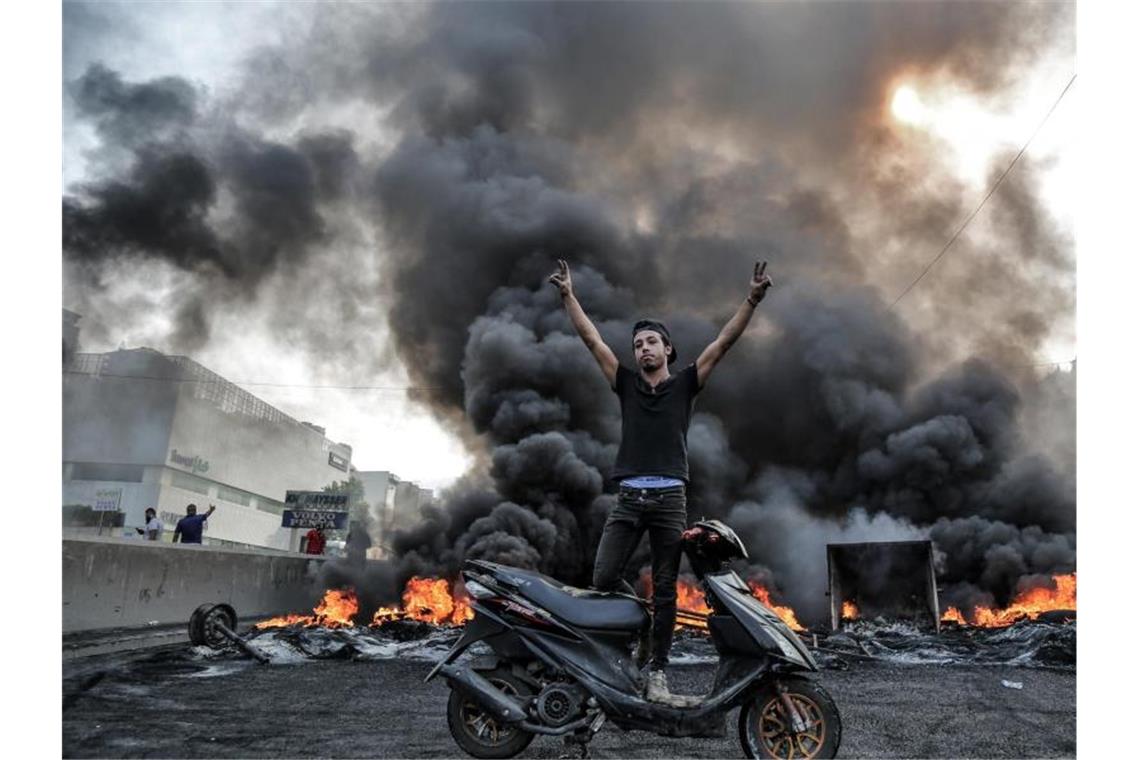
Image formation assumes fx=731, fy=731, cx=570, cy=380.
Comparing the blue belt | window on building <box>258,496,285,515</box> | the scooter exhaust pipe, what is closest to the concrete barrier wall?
the scooter exhaust pipe

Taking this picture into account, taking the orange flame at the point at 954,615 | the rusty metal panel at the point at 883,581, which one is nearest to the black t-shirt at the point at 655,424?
the rusty metal panel at the point at 883,581

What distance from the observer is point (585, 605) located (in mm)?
3715

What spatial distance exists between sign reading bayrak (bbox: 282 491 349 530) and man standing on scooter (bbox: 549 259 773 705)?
835 inches

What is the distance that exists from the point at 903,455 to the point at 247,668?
14.8 m

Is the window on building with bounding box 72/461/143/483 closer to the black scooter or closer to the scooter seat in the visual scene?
the black scooter

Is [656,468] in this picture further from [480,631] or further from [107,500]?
[107,500]

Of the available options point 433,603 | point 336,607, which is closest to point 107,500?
point 336,607

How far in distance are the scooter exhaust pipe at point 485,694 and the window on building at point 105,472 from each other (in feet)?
45.0

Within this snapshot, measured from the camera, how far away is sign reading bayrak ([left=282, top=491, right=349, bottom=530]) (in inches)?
941

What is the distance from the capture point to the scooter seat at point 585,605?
367 centimetres

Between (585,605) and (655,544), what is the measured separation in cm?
49

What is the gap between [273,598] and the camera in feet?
42.2
